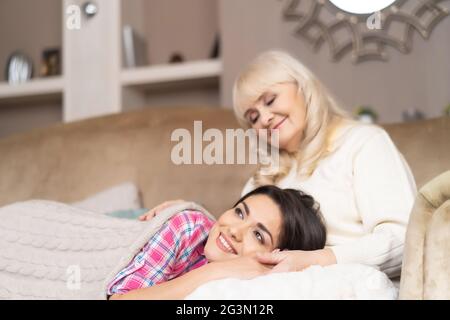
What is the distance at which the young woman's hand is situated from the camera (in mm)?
1006

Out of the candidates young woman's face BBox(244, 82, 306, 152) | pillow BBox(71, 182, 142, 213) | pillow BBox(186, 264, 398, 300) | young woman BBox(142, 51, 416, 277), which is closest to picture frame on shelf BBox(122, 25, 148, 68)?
pillow BBox(71, 182, 142, 213)

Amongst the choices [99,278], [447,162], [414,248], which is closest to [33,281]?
[99,278]

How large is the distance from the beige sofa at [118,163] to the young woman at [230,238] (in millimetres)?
595

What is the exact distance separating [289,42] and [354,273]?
1.79 metres

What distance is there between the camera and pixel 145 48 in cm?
318

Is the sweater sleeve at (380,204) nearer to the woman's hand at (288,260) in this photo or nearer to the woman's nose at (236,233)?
the woman's hand at (288,260)

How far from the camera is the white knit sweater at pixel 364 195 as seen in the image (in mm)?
1244

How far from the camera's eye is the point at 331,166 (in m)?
1.49

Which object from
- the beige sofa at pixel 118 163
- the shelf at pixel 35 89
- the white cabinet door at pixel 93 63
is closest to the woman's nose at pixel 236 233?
the beige sofa at pixel 118 163

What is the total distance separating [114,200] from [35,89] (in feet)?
5.00

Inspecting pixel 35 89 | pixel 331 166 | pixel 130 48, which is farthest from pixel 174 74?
pixel 331 166

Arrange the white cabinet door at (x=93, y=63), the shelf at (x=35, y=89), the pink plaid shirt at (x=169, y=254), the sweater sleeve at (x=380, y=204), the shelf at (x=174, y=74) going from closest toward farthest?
the pink plaid shirt at (x=169, y=254) < the sweater sleeve at (x=380, y=204) < the shelf at (x=174, y=74) < the white cabinet door at (x=93, y=63) < the shelf at (x=35, y=89)

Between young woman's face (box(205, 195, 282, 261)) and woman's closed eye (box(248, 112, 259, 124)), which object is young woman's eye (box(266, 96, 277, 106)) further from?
young woman's face (box(205, 195, 282, 261))
